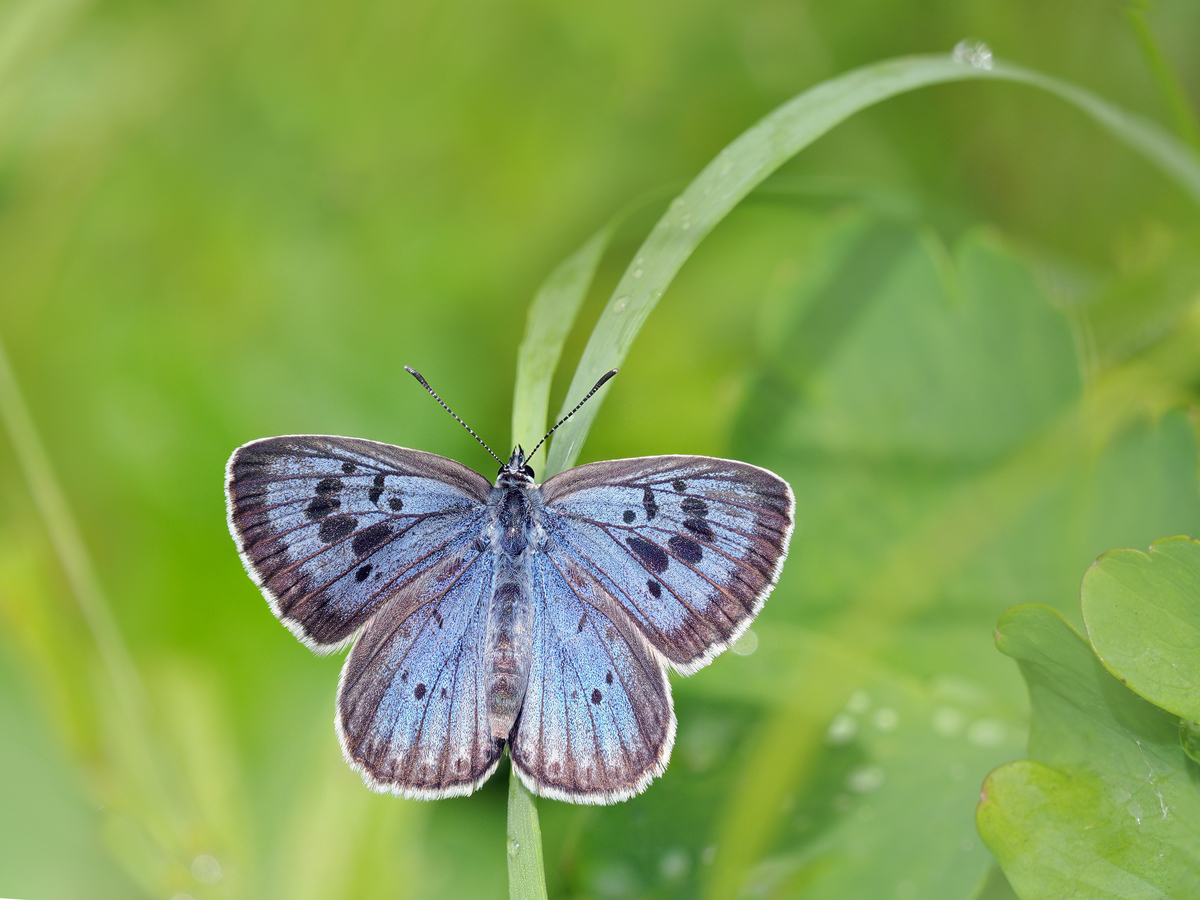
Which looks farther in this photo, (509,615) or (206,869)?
(206,869)

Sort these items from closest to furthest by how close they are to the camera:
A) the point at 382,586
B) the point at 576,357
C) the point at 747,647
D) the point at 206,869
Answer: the point at 382,586 < the point at 747,647 < the point at 206,869 < the point at 576,357

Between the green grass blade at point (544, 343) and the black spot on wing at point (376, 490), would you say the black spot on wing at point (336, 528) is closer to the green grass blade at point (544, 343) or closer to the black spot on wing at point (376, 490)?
the black spot on wing at point (376, 490)

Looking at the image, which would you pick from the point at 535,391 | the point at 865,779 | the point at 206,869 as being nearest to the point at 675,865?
the point at 865,779

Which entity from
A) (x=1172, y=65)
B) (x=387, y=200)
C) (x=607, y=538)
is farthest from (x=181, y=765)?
(x=1172, y=65)

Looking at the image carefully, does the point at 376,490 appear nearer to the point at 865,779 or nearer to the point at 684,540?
the point at 684,540

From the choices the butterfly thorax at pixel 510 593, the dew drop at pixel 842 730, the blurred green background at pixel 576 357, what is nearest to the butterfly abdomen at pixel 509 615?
the butterfly thorax at pixel 510 593

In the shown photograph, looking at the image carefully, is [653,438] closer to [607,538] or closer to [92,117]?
[607,538]

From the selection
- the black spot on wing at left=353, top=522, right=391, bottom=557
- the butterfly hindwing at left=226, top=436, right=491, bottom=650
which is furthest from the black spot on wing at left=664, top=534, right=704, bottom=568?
the black spot on wing at left=353, top=522, right=391, bottom=557
